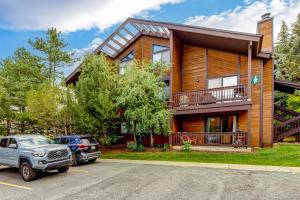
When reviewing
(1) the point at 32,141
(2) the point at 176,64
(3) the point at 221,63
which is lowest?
(1) the point at 32,141

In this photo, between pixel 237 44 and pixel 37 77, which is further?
pixel 37 77

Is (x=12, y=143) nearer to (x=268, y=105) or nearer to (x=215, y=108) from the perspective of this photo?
(x=215, y=108)

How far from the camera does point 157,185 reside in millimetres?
8031

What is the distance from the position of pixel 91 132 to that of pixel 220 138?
9.19 meters

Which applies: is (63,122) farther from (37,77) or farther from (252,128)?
(252,128)

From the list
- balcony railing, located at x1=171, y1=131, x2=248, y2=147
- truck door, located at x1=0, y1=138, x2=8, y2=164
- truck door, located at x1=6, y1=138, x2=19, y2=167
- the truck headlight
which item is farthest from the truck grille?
balcony railing, located at x1=171, y1=131, x2=248, y2=147

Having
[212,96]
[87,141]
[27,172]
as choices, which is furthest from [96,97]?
[212,96]

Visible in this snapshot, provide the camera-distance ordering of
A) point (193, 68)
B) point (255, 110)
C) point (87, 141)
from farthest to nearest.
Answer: point (193, 68) → point (255, 110) → point (87, 141)

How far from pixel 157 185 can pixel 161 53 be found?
13.7 m

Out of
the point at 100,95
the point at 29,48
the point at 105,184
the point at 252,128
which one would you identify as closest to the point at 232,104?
the point at 252,128

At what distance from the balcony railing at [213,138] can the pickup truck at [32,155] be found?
8274mm

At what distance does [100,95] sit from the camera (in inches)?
626

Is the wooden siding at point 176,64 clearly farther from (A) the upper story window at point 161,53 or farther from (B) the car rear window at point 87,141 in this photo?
(B) the car rear window at point 87,141

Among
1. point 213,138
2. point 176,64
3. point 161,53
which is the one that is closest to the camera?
point 213,138
